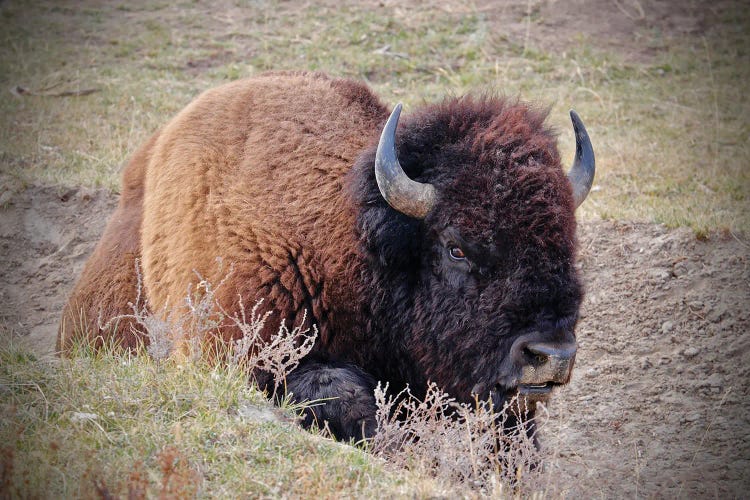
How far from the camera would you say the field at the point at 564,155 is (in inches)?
130

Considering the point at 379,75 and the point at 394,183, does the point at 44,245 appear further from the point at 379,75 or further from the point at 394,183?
the point at 379,75

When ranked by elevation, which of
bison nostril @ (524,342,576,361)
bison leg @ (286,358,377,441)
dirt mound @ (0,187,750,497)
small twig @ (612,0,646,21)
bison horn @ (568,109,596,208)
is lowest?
dirt mound @ (0,187,750,497)

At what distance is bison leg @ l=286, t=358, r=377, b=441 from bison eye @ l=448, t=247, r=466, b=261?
802 mm

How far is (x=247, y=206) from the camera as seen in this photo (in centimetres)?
423

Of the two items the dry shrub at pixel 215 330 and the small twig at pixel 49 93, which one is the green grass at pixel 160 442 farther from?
the small twig at pixel 49 93

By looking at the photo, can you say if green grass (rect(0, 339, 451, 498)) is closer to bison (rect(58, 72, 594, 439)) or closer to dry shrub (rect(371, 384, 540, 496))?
dry shrub (rect(371, 384, 540, 496))

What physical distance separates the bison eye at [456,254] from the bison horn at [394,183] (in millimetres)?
246

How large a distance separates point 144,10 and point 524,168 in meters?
9.79

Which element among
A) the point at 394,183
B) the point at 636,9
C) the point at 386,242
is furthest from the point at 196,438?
the point at 636,9

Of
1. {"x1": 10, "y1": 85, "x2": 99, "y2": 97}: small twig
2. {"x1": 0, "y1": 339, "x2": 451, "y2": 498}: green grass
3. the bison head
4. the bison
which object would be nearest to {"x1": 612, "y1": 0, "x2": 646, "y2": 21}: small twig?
{"x1": 10, "y1": 85, "x2": 99, "y2": 97}: small twig

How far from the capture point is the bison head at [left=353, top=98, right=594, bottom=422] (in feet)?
11.9

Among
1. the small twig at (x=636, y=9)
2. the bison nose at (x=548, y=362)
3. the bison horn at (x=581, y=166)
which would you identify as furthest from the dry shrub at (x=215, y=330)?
the small twig at (x=636, y=9)

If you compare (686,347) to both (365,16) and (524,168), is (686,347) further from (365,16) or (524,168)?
(365,16)

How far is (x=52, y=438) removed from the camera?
291 centimetres
